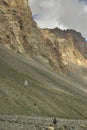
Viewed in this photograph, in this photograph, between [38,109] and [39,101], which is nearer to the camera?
[38,109]

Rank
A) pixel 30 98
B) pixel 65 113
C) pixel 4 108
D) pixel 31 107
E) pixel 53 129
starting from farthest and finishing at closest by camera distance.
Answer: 1. pixel 65 113
2. pixel 30 98
3. pixel 31 107
4. pixel 4 108
5. pixel 53 129

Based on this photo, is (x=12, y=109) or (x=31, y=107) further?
(x=31, y=107)

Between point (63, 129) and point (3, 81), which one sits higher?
point (3, 81)

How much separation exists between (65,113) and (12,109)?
22046 mm

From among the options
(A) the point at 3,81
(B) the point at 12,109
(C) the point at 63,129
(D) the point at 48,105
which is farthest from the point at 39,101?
(C) the point at 63,129

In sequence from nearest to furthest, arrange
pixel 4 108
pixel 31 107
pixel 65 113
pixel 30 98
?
pixel 4 108 < pixel 31 107 < pixel 30 98 < pixel 65 113

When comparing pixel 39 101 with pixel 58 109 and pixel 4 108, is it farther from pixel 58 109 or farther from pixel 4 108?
pixel 4 108

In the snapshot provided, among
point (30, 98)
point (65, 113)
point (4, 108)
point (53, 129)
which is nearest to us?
point (53, 129)

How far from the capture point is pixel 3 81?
82875mm

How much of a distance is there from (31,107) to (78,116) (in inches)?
714

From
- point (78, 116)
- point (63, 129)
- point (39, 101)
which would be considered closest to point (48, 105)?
point (39, 101)

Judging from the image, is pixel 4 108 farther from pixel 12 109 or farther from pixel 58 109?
pixel 58 109

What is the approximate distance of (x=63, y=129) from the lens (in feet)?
149

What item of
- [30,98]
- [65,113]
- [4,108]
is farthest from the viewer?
[65,113]
